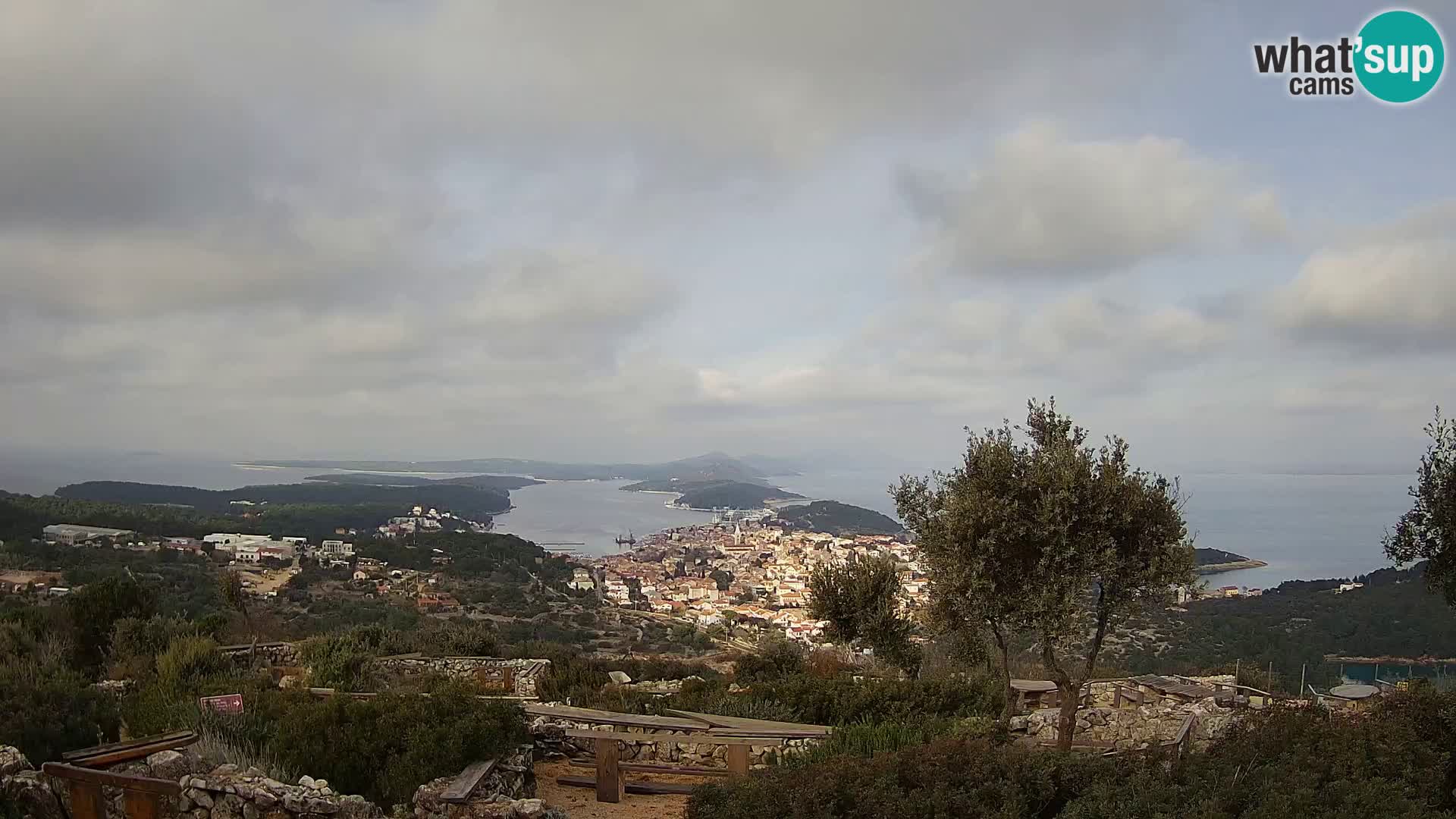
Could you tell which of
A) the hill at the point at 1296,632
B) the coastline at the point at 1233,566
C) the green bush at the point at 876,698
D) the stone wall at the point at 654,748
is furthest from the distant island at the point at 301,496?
the coastline at the point at 1233,566

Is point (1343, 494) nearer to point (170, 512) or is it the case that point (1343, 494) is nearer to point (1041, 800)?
point (1041, 800)

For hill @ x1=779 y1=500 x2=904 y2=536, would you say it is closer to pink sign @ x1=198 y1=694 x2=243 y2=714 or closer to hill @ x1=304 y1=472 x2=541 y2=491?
hill @ x1=304 y1=472 x2=541 y2=491

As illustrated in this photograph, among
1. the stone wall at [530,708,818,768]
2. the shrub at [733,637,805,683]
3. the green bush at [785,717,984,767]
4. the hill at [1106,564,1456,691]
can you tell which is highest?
the green bush at [785,717,984,767]

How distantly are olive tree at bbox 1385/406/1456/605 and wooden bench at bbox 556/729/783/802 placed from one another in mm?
6619

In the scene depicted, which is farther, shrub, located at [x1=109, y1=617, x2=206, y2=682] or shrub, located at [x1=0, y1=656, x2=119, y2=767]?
shrub, located at [x1=109, y1=617, x2=206, y2=682]

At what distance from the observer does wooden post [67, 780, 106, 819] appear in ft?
17.7

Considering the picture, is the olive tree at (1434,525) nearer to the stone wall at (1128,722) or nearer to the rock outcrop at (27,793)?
the stone wall at (1128,722)

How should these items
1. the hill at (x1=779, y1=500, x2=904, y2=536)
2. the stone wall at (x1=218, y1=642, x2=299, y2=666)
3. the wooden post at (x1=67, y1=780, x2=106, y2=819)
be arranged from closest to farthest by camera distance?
the wooden post at (x1=67, y1=780, x2=106, y2=819)
the stone wall at (x1=218, y1=642, x2=299, y2=666)
the hill at (x1=779, y1=500, x2=904, y2=536)

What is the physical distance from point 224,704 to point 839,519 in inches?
2260

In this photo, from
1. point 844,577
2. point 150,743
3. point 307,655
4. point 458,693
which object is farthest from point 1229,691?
point 307,655

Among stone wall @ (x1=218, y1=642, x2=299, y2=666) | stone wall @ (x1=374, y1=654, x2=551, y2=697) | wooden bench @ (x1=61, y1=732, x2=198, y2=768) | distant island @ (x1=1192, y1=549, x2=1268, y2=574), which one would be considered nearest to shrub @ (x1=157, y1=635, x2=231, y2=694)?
Answer: stone wall @ (x1=218, y1=642, x2=299, y2=666)

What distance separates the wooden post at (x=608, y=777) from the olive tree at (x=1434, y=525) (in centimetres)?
804

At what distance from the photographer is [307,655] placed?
12.2 meters

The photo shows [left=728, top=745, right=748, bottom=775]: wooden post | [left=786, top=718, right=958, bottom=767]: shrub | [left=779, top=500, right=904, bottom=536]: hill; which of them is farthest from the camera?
[left=779, top=500, right=904, bottom=536]: hill
